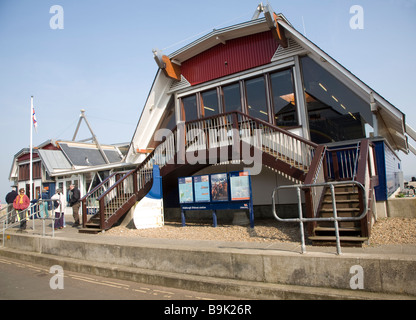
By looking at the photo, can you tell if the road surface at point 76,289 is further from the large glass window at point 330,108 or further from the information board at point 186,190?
the large glass window at point 330,108

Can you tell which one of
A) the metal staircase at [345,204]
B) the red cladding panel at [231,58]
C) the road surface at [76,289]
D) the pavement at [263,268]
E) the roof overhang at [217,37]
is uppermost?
the roof overhang at [217,37]

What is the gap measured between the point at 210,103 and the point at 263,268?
8.96m

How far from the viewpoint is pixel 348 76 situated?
9.31m

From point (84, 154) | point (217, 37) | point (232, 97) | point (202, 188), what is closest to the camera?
point (202, 188)

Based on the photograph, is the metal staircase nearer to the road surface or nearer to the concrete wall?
the concrete wall

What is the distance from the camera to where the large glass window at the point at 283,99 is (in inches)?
429

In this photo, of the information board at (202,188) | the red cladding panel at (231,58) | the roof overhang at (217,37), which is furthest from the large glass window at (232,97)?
the information board at (202,188)

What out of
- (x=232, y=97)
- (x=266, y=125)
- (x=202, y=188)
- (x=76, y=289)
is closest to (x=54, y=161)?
(x=232, y=97)

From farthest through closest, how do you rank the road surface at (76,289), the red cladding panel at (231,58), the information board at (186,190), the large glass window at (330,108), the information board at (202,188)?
the red cladding panel at (231,58) < the information board at (186,190) < the large glass window at (330,108) < the information board at (202,188) < the road surface at (76,289)

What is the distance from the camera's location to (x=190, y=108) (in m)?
13.8

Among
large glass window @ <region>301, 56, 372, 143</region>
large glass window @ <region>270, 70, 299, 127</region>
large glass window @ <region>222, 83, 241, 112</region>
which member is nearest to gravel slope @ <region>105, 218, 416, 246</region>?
large glass window @ <region>301, 56, 372, 143</region>

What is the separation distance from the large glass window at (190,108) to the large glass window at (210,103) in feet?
1.54

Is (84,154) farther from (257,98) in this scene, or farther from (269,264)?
(269,264)
